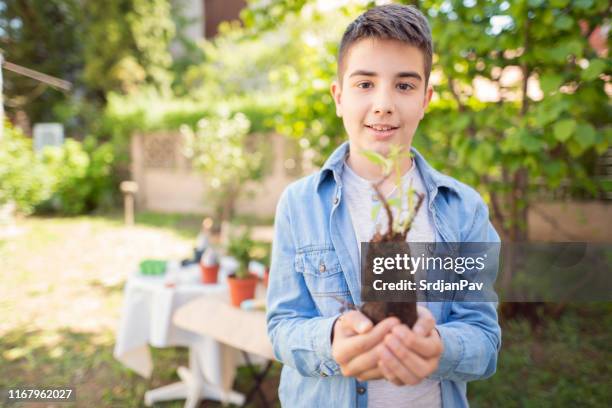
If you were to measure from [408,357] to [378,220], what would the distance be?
1.27ft

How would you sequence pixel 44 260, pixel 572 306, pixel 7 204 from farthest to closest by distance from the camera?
pixel 7 204
pixel 44 260
pixel 572 306

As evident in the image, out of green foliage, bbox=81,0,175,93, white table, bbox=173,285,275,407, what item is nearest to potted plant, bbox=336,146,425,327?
white table, bbox=173,285,275,407

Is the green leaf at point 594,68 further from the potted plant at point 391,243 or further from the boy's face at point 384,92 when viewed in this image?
the potted plant at point 391,243

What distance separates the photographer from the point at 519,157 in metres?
2.85

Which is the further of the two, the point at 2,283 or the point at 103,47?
the point at 103,47

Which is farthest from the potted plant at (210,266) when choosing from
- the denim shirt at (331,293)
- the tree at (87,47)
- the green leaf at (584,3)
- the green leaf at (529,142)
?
the tree at (87,47)

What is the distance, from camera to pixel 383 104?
1.14 meters

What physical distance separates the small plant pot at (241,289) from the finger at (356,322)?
6.65 feet

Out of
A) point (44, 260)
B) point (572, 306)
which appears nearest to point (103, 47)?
point (44, 260)

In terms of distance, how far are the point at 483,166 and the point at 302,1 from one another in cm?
199

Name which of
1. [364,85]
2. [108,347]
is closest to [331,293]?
[364,85]

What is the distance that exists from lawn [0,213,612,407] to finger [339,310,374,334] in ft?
9.54

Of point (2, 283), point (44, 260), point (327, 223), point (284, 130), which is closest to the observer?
point (327, 223)

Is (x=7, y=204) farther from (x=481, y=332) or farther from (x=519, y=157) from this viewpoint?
(x=481, y=332)
